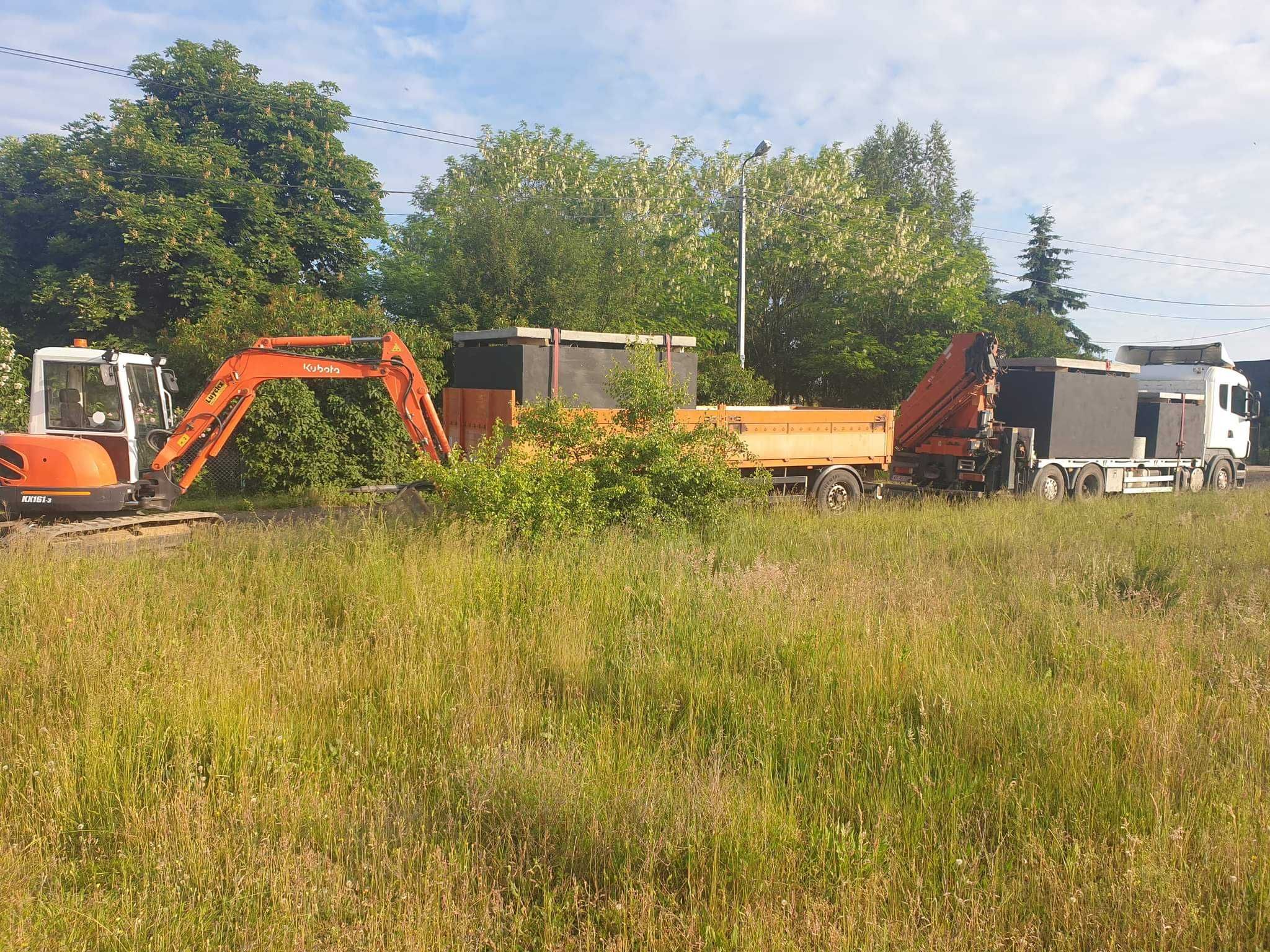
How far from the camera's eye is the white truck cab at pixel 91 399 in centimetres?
1008

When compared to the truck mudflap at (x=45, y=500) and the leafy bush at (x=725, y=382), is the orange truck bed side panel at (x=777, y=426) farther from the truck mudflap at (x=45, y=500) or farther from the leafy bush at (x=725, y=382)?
the leafy bush at (x=725, y=382)

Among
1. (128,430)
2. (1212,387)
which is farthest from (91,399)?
(1212,387)

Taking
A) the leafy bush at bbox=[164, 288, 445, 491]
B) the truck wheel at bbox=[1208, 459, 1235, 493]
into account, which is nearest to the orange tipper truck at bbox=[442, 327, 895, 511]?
the leafy bush at bbox=[164, 288, 445, 491]

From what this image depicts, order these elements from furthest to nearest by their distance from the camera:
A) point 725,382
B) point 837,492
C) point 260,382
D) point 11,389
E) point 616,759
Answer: point 725,382
point 11,389
point 837,492
point 260,382
point 616,759

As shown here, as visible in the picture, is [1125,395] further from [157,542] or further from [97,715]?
[97,715]

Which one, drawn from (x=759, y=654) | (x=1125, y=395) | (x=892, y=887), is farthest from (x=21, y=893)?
(x=1125, y=395)

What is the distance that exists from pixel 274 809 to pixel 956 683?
3.62 m

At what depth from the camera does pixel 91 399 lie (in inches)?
403

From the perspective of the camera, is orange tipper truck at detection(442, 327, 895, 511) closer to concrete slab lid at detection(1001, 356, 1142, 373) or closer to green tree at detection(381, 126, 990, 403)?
concrete slab lid at detection(1001, 356, 1142, 373)

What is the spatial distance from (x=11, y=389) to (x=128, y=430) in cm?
785

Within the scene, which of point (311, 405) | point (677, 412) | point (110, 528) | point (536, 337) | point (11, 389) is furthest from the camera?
point (11, 389)

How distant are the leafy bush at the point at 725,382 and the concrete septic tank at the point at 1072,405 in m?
7.18

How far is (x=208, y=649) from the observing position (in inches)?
205

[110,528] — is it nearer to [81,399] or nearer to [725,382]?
[81,399]
